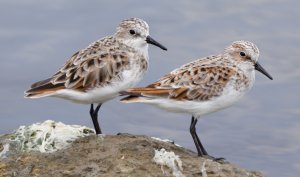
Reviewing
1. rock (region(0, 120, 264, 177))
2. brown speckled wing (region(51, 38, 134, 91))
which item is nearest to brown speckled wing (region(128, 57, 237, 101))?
brown speckled wing (region(51, 38, 134, 91))

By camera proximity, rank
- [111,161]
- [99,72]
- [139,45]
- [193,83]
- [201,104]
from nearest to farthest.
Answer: [111,161], [201,104], [193,83], [99,72], [139,45]

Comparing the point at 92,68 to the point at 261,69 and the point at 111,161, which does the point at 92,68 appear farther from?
the point at 261,69

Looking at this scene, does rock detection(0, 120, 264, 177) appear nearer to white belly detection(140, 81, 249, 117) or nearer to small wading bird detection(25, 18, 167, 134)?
white belly detection(140, 81, 249, 117)

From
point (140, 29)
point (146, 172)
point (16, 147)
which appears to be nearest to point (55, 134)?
point (16, 147)

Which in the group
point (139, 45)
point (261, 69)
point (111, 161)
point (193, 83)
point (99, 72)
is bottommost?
point (111, 161)

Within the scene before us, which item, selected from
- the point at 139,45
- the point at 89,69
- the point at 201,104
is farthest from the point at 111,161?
the point at 139,45

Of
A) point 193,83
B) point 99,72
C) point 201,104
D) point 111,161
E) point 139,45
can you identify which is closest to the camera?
point 111,161

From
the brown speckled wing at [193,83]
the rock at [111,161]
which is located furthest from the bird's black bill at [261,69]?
the rock at [111,161]
